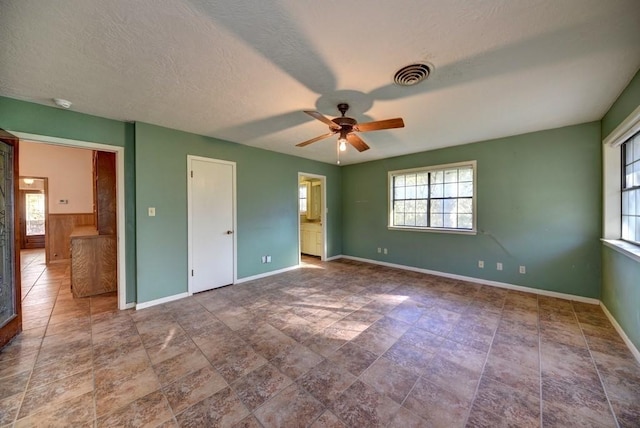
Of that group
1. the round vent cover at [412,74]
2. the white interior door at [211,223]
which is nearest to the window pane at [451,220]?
the round vent cover at [412,74]

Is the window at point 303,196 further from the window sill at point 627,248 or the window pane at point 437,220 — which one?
the window sill at point 627,248

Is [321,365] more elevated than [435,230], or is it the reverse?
[435,230]

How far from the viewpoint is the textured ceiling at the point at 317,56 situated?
4.71 ft

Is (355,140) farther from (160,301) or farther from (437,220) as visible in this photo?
(160,301)

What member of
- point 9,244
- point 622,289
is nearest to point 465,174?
point 622,289

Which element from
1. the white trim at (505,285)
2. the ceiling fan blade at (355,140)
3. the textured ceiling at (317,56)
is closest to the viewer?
the textured ceiling at (317,56)

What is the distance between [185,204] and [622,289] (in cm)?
533

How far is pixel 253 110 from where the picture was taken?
281 cm

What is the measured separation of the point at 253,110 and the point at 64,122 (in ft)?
7.16

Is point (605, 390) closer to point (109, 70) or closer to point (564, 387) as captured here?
point (564, 387)

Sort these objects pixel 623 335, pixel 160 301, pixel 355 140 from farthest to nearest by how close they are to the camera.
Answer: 1. pixel 160 301
2. pixel 355 140
3. pixel 623 335

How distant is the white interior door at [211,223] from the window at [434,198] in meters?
3.39

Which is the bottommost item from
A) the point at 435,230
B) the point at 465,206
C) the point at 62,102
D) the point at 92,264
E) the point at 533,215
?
the point at 92,264

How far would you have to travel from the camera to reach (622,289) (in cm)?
246
